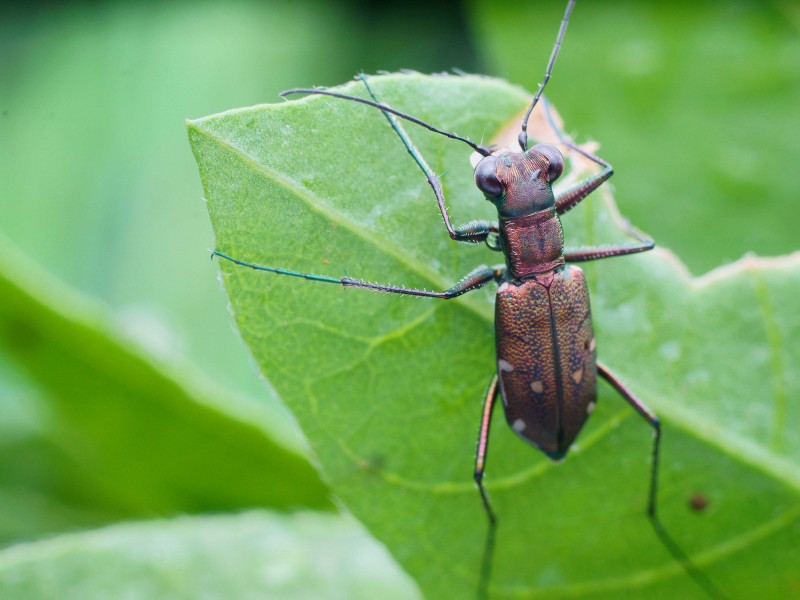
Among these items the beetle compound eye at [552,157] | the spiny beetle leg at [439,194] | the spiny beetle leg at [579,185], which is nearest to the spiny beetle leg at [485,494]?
the spiny beetle leg at [439,194]

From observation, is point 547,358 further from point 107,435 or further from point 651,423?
point 107,435

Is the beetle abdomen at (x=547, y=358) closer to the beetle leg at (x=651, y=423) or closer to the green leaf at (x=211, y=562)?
the beetle leg at (x=651, y=423)

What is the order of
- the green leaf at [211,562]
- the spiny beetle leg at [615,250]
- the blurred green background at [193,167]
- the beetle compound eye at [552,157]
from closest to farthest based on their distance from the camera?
the green leaf at [211,562] → the spiny beetle leg at [615,250] → the beetle compound eye at [552,157] → the blurred green background at [193,167]

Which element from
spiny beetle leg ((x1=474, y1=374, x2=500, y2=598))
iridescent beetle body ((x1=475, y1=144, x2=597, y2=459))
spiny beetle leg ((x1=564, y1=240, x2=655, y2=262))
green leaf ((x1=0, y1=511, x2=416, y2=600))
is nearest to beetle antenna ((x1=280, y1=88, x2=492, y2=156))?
iridescent beetle body ((x1=475, y1=144, x2=597, y2=459))

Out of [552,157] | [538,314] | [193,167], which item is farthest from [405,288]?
[193,167]

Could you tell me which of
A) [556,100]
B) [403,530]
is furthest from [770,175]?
[403,530]

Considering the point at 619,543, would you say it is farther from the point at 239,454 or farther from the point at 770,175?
the point at 770,175
